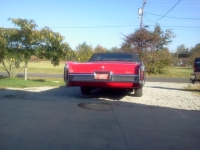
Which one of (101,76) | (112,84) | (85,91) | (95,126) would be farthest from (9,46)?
(95,126)

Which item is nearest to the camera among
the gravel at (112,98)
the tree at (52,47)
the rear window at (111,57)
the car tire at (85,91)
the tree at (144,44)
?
the gravel at (112,98)

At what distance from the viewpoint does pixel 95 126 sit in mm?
Result: 5785

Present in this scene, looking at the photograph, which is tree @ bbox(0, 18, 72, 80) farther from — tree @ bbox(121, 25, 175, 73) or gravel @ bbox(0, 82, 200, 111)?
tree @ bbox(121, 25, 175, 73)

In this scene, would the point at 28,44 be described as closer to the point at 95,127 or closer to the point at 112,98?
the point at 112,98

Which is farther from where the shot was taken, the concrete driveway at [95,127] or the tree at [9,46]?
the tree at [9,46]

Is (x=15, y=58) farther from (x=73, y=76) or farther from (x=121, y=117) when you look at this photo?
(x=121, y=117)

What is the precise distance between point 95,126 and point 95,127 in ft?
0.26

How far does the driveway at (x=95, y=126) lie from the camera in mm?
4672

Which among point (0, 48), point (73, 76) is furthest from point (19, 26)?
point (73, 76)

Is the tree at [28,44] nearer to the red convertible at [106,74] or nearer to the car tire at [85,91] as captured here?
the car tire at [85,91]

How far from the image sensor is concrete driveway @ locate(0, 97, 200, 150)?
4.66m

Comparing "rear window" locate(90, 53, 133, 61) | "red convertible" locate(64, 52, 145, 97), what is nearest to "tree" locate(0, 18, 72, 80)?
"rear window" locate(90, 53, 133, 61)

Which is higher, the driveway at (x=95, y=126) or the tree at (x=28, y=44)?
the tree at (x=28, y=44)

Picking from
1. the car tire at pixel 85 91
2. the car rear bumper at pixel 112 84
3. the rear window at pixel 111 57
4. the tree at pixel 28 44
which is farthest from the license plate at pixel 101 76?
the tree at pixel 28 44
